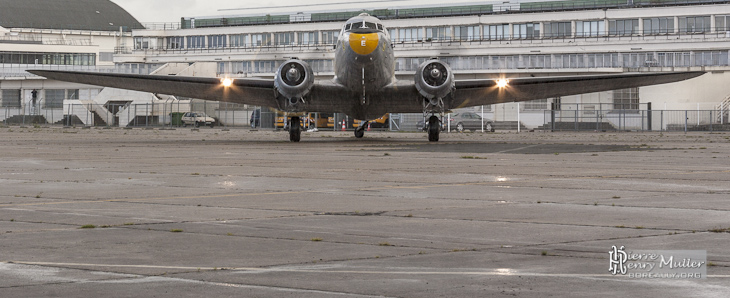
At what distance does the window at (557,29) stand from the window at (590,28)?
1.23m

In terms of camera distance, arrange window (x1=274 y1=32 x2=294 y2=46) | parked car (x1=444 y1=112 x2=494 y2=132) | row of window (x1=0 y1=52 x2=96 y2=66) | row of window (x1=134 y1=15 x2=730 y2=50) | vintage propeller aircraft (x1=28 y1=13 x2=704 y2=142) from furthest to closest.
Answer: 1. row of window (x1=0 y1=52 x2=96 y2=66)
2. window (x1=274 y1=32 x2=294 y2=46)
3. row of window (x1=134 y1=15 x2=730 y2=50)
4. parked car (x1=444 y1=112 x2=494 y2=132)
5. vintage propeller aircraft (x1=28 y1=13 x2=704 y2=142)

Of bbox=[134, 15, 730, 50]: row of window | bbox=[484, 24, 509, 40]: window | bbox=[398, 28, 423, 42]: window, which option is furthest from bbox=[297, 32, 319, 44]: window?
bbox=[484, 24, 509, 40]: window

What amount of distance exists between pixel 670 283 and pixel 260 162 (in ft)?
51.1

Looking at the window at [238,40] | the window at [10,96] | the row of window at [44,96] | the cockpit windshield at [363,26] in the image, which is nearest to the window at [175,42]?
the window at [238,40]

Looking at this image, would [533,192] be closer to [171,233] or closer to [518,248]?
[518,248]

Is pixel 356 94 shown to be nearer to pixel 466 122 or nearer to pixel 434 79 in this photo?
pixel 434 79

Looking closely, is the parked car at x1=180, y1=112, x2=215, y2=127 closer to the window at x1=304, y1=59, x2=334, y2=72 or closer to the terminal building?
the terminal building

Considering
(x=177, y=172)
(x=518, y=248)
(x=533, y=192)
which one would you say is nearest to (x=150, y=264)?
(x=518, y=248)

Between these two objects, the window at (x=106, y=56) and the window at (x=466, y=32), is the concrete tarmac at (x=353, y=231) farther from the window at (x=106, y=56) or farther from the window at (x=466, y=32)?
the window at (x=106, y=56)

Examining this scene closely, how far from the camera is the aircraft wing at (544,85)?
108 feet

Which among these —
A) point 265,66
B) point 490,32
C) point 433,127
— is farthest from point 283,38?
point 433,127

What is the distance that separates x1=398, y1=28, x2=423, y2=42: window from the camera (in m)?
106

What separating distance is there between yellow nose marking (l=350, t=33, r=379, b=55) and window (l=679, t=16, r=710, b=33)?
73480 millimetres

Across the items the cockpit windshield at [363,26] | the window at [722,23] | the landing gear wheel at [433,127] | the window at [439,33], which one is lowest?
the landing gear wheel at [433,127]
